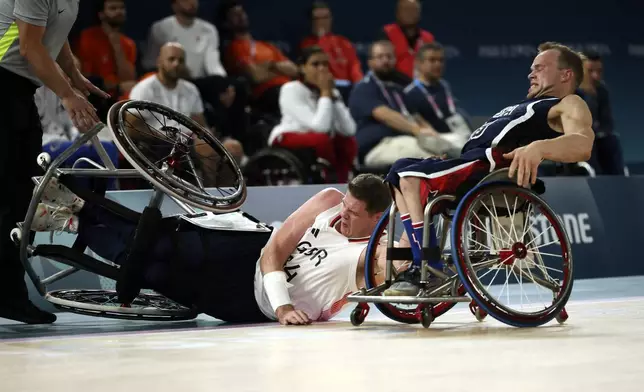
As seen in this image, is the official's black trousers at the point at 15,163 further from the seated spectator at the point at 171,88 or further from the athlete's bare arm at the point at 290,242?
the seated spectator at the point at 171,88

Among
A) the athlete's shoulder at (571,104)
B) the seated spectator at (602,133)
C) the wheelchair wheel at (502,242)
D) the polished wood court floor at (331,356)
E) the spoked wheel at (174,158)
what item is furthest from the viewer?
the seated spectator at (602,133)

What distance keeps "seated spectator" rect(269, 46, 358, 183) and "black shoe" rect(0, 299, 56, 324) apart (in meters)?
4.38

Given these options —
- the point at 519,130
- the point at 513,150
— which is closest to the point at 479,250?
the point at 513,150

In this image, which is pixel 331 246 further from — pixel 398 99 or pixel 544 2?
pixel 544 2

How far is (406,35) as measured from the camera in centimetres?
1059

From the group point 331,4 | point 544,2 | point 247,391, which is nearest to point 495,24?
point 544,2

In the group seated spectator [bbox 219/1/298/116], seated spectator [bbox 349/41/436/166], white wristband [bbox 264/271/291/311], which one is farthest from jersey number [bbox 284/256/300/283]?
seated spectator [bbox 219/1/298/116]

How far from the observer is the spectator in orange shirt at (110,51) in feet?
28.6

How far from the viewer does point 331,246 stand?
16.7 ft

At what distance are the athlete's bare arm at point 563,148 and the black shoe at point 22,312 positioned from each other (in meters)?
2.14

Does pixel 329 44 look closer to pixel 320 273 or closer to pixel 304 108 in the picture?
pixel 304 108

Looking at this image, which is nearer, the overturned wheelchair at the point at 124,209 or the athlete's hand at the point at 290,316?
the overturned wheelchair at the point at 124,209

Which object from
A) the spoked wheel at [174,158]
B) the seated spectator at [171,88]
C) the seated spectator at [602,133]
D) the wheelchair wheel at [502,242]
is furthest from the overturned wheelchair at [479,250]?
the seated spectator at [602,133]

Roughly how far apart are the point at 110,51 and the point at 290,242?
14.4ft
